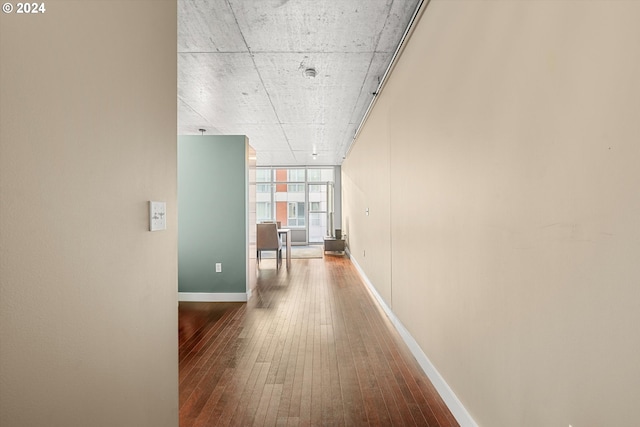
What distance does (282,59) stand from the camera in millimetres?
3188

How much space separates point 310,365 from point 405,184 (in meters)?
1.71

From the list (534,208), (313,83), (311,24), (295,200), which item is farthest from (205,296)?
(295,200)

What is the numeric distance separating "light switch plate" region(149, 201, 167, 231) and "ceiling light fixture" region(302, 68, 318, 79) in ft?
8.49

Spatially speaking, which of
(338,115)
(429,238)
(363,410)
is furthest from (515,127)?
(338,115)

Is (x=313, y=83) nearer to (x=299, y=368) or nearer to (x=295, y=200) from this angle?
(x=299, y=368)

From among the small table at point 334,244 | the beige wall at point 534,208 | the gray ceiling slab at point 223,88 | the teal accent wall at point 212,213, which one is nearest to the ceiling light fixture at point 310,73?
the gray ceiling slab at point 223,88

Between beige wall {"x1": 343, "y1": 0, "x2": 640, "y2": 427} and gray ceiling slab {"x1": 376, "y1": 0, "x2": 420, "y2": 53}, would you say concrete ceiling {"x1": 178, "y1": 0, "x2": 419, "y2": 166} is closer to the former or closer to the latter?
gray ceiling slab {"x1": 376, "y1": 0, "x2": 420, "y2": 53}

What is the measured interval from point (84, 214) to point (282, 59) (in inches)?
109

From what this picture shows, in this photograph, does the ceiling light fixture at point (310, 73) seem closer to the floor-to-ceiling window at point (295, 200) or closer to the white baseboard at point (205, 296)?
the white baseboard at point (205, 296)

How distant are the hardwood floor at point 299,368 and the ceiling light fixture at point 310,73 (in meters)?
2.71

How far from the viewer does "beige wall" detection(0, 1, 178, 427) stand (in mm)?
728

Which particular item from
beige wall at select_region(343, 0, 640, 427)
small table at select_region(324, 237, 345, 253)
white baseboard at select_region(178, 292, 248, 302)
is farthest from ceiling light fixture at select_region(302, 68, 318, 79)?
small table at select_region(324, 237, 345, 253)

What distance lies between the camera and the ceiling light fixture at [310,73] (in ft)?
11.2

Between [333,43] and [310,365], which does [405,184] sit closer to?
[333,43]
